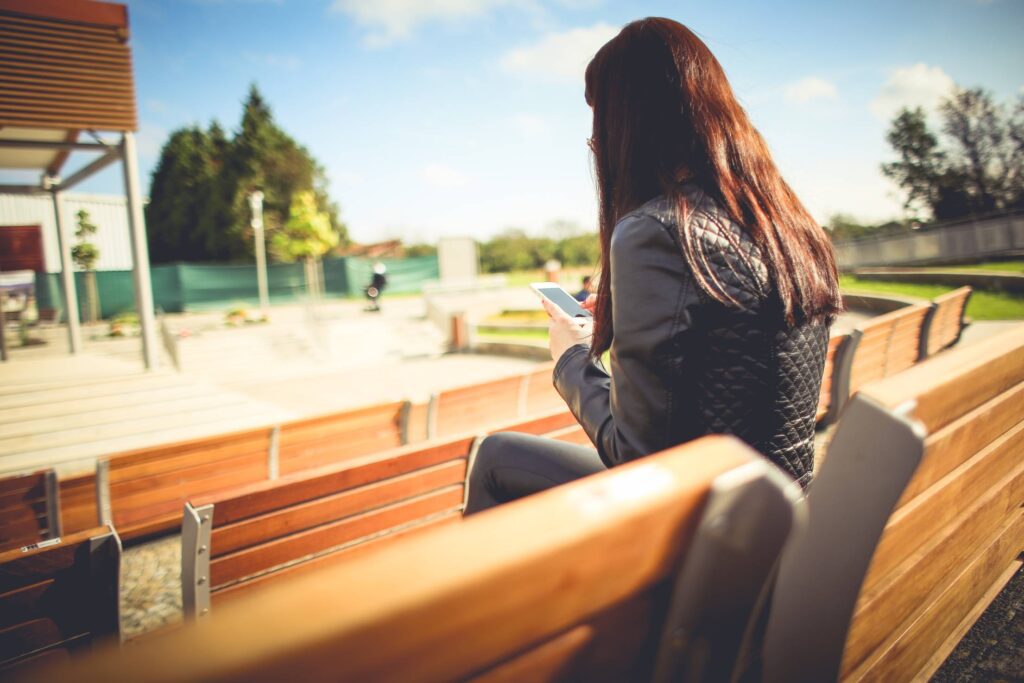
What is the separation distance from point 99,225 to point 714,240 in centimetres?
3669

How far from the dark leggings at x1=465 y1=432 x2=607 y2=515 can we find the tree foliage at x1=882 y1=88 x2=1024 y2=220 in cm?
3736

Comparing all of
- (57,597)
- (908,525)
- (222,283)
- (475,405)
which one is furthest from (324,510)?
(222,283)

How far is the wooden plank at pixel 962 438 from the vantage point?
3.41 feet

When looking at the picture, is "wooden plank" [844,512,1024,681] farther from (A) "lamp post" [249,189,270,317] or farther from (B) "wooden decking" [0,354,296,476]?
(A) "lamp post" [249,189,270,317]

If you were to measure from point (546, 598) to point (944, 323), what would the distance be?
8.71m

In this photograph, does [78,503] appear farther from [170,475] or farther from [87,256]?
[87,256]

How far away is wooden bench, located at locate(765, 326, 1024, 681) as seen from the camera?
78 centimetres

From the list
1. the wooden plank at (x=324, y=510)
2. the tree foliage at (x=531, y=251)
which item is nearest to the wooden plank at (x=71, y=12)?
the wooden plank at (x=324, y=510)

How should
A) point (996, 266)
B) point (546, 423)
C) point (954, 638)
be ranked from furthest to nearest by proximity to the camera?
point (996, 266) → point (546, 423) → point (954, 638)

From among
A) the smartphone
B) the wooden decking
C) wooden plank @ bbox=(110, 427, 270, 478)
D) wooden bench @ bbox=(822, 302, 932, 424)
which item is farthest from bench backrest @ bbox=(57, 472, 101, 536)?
wooden bench @ bbox=(822, 302, 932, 424)

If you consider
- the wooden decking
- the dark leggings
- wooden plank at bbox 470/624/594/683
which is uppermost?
wooden plank at bbox 470/624/594/683

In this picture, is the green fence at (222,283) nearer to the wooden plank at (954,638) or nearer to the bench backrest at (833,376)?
the bench backrest at (833,376)

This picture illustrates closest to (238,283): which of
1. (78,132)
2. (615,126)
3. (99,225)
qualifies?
(99,225)

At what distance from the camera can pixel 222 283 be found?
28906 millimetres
